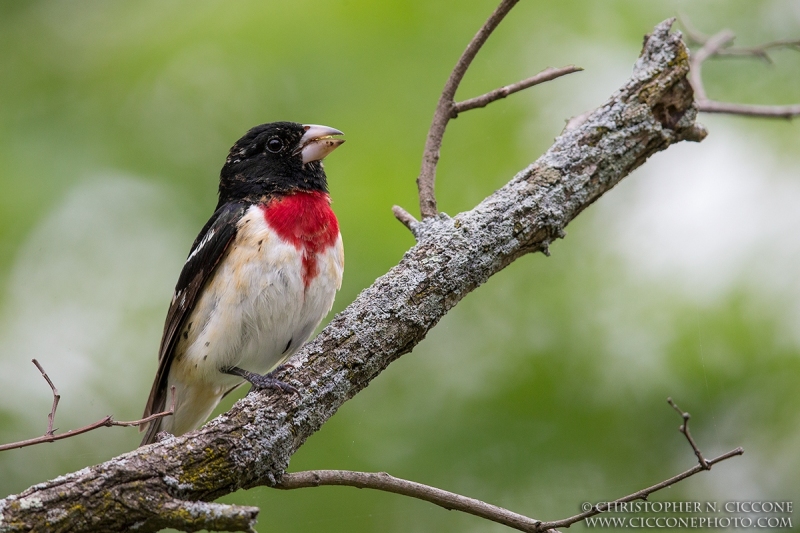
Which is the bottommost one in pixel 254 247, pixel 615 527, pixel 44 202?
pixel 615 527

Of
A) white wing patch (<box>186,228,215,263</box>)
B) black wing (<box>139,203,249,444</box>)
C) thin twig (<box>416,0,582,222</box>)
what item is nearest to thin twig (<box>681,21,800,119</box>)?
thin twig (<box>416,0,582,222</box>)

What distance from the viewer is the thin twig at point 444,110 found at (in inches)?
153

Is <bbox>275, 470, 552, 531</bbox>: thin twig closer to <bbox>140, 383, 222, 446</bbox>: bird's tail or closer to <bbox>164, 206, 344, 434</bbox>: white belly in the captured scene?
<bbox>164, 206, 344, 434</bbox>: white belly

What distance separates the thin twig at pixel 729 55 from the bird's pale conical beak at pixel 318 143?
2077mm

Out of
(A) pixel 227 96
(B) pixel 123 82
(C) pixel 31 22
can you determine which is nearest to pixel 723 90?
(A) pixel 227 96

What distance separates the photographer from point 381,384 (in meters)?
5.05

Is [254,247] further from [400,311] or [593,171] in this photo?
[593,171]

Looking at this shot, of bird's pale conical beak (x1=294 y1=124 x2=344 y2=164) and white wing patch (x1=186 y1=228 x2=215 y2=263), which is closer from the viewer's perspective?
white wing patch (x1=186 y1=228 x2=215 y2=263)

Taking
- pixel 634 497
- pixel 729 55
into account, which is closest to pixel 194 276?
pixel 634 497

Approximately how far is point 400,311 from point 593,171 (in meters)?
1.16

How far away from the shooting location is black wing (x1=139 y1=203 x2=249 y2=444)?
4.28 meters

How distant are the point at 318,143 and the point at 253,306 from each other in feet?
3.75

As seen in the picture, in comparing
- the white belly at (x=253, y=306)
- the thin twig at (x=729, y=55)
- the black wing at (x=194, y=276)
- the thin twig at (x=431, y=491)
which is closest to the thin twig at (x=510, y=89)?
the thin twig at (x=729, y=55)

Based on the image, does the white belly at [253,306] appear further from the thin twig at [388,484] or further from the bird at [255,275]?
the thin twig at [388,484]
